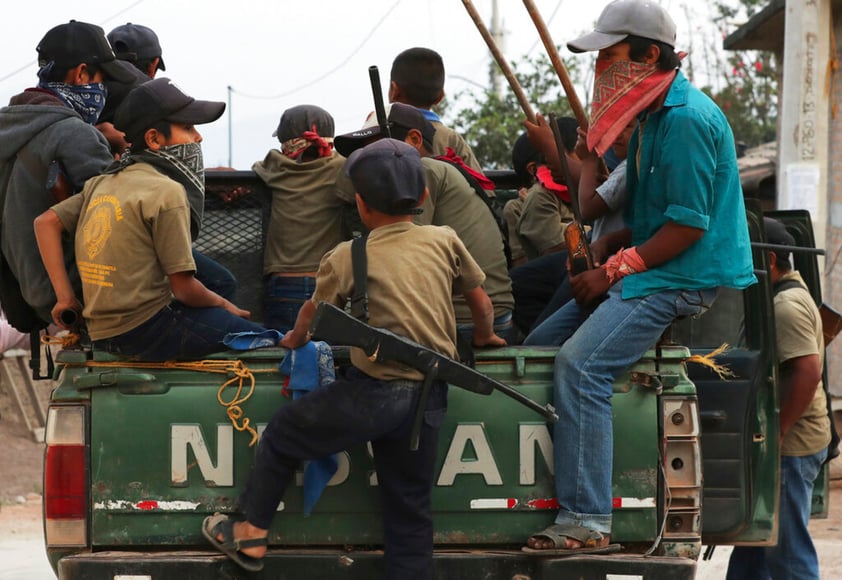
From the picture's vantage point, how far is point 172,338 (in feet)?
12.5

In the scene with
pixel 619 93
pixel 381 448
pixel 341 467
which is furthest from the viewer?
pixel 619 93

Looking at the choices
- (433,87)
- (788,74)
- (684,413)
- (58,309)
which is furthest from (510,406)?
(788,74)

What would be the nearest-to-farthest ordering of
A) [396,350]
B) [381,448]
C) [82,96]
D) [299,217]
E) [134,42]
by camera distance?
[396,350], [381,448], [82,96], [299,217], [134,42]

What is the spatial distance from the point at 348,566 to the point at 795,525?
6.69 feet

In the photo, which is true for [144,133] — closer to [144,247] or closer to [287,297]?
[144,247]

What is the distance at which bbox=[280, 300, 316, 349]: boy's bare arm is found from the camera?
374 cm

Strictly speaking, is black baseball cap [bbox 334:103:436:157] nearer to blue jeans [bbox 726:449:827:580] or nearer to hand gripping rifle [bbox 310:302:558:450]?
hand gripping rifle [bbox 310:302:558:450]

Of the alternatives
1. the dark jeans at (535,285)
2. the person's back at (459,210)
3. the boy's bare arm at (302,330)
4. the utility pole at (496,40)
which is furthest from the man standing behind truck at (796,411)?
the utility pole at (496,40)

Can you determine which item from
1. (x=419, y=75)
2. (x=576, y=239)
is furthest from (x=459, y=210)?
(x=419, y=75)

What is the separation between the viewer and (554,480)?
3793 millimetres

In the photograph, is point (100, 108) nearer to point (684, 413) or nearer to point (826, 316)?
point (684, 413)

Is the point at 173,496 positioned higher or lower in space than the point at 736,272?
lower

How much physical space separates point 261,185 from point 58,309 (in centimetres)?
131

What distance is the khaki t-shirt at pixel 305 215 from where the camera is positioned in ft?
15.7
